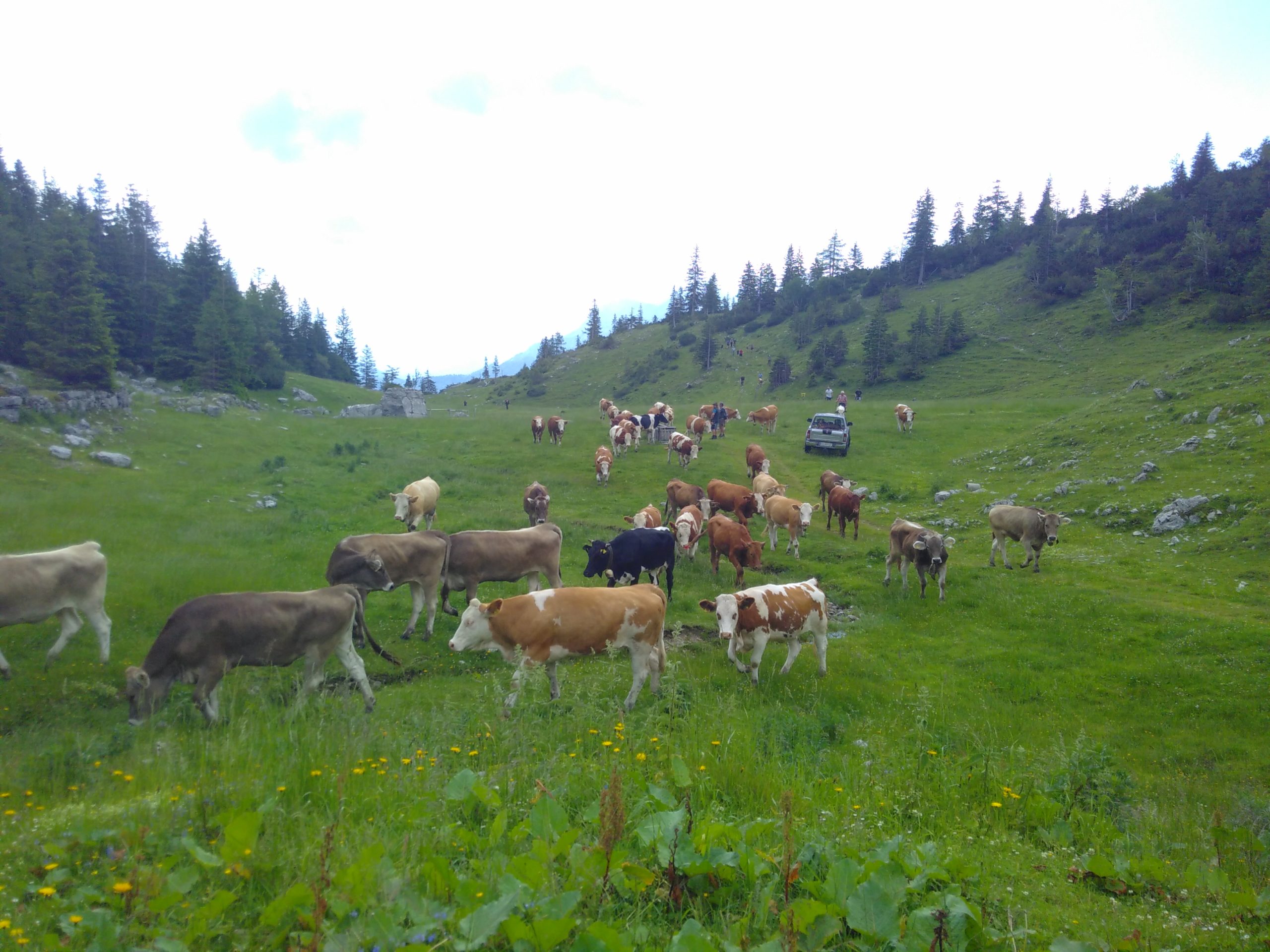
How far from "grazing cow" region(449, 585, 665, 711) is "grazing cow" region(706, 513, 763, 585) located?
6843mm

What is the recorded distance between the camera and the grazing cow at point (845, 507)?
22.6 m

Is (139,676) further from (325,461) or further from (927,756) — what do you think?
(325,461)

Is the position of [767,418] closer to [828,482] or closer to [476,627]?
[828,482]

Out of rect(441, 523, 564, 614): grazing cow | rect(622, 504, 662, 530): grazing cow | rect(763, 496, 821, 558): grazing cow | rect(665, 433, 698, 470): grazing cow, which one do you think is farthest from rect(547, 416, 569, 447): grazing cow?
rect(441, 523, 564, 614): grazing cow

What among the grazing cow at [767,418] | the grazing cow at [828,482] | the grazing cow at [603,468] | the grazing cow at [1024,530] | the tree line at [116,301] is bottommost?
the grazing cow at [1024,530]

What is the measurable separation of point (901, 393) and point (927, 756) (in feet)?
208

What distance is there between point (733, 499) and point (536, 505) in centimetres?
714

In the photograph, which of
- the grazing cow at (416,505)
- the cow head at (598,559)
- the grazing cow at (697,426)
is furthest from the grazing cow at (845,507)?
the grazing cow at (697,426)

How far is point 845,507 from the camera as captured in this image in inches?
896

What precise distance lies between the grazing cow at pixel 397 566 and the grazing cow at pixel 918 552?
11293 millimetres

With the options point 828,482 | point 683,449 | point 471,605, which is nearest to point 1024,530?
point 828,482

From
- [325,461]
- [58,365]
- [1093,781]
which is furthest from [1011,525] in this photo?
[58,365]

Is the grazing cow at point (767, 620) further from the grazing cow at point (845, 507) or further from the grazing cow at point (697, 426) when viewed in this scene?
the grazing cow at point (697, 426)

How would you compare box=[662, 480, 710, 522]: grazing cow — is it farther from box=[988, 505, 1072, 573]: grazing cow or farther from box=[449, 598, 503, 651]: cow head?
box=[449, 598, 503, 651]: cow head
